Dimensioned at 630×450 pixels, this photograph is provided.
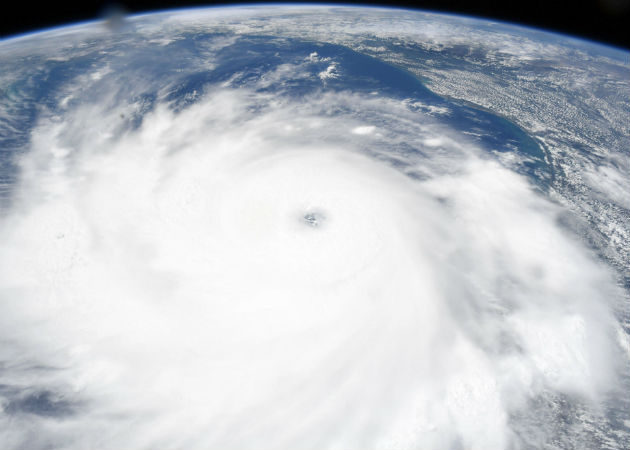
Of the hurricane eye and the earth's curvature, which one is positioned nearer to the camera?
the earth's curvature

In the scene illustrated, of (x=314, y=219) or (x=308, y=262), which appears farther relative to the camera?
(x=314, y=219)

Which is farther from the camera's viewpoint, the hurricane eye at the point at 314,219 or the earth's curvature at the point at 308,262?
the hurricane eye at the point at 314,219

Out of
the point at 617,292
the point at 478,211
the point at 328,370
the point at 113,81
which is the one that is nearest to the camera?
the point at 328,370

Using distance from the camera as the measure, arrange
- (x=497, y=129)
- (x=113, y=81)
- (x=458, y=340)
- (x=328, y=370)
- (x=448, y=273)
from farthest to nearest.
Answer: (x=113, y=81)
(x=497, y=129)
(x=448, y=273)
(x=458, y=340)
(x=328, y=370)

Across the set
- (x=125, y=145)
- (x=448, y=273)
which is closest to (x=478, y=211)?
(x=448, y=273)

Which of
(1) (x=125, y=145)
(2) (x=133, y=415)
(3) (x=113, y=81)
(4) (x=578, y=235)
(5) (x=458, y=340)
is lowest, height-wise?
(2) (x=133, y=415)

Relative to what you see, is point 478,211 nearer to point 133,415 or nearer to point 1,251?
point 133,415

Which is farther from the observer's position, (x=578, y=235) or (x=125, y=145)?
(x=125, y=145)

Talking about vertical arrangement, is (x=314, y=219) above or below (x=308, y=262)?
above
